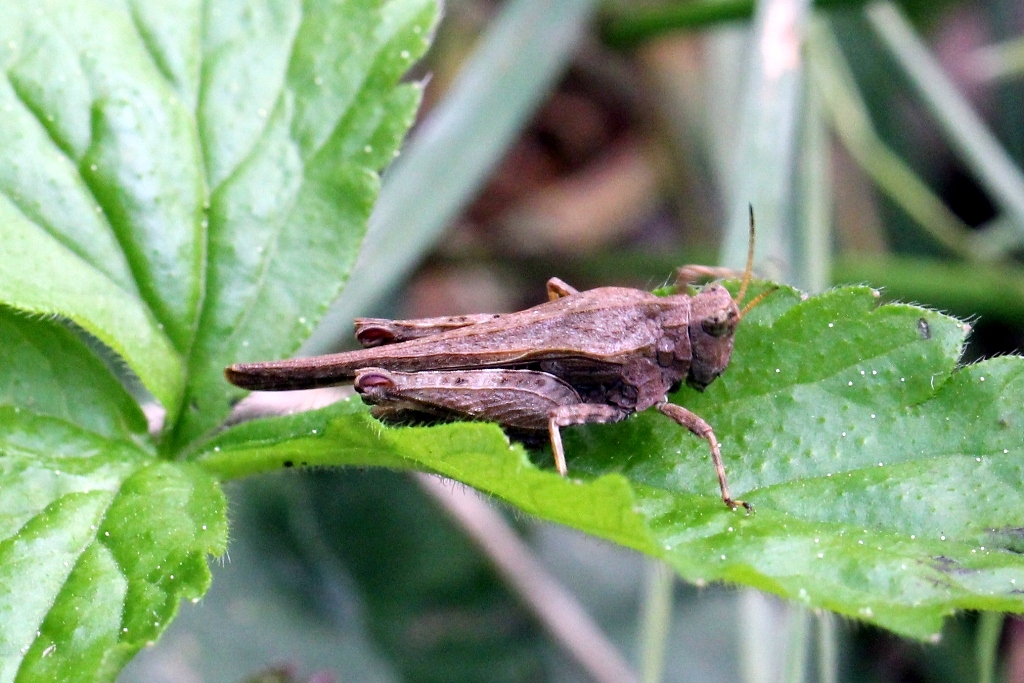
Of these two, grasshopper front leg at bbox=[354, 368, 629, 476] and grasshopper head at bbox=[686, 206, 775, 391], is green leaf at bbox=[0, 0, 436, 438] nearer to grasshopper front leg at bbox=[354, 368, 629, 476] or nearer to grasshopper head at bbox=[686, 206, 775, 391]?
grasshopper front leg at bbox=[354, 368, 629, 476]

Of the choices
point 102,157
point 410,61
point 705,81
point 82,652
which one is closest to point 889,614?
point 82,652

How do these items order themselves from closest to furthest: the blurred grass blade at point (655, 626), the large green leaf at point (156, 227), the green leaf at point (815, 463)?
the green leaf at point (815, 463) < the large green leaf at point (156, 227) < the blurred grass blade at point (655, 626)

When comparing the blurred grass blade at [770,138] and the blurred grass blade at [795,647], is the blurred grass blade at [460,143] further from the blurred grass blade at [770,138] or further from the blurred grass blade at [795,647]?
the blurred grass blade at [795,647]

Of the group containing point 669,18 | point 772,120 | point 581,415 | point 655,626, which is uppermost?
point 669,18

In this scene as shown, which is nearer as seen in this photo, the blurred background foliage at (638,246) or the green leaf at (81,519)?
the green leaf at (81,519)

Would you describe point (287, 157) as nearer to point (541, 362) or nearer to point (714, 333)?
point (541, 362)

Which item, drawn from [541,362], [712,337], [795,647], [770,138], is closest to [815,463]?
[712,337]

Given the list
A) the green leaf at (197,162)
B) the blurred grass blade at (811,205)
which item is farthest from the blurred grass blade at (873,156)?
the green leaf at (197,162)
